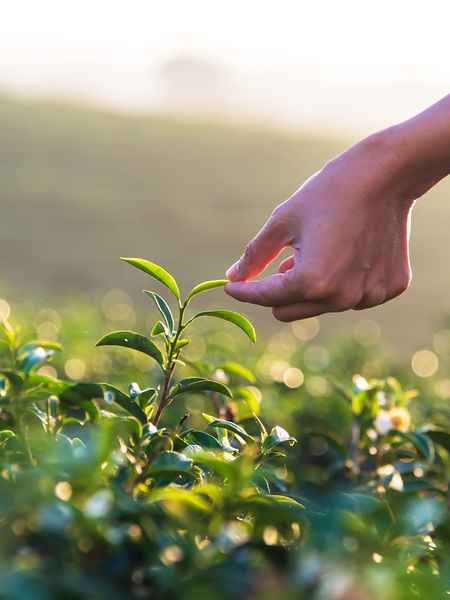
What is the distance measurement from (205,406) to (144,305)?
18.7 feet

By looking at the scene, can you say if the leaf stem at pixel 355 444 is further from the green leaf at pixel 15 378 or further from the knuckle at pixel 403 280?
the green leaf at pixel 15 378

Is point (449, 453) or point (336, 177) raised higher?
point (336, 177)

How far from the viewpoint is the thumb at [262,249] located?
1498 mm

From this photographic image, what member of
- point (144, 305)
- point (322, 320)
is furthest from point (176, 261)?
point (322, 320)

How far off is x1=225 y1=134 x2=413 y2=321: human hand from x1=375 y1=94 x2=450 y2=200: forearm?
1 centimetres

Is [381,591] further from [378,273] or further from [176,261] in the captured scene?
[176,261]

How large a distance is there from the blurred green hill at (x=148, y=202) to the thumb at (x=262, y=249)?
20.6 ft

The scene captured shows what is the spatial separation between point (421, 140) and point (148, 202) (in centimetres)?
1052

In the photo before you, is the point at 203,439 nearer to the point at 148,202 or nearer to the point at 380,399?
the point at 380,399

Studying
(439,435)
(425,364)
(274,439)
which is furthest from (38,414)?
(425,364)

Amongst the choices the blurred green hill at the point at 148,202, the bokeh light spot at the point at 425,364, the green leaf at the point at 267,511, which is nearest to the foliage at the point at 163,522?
the green leaf at the point at 267,511

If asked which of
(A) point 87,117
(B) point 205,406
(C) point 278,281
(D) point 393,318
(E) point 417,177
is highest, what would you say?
(A) point 87,117

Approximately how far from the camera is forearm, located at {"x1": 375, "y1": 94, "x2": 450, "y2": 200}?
1.46 metres

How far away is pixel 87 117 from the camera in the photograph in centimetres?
1524
